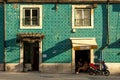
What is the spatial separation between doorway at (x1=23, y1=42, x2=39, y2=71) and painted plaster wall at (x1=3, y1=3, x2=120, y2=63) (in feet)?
2.60

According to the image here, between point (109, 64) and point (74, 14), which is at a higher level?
point (74, 14)

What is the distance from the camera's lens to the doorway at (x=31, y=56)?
42.7m

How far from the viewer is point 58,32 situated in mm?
42438

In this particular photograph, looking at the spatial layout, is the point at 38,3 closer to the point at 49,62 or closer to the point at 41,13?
the point at 41,13

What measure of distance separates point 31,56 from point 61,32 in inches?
127

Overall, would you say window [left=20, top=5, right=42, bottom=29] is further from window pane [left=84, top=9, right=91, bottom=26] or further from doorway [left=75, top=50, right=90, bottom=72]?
doorway [left=75, top=50, right=90, bottom=72]

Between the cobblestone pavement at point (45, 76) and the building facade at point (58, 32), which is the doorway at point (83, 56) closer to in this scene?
the building facade at point (58, 32)

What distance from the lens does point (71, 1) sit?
4231 cm

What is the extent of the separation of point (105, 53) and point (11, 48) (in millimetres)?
7620

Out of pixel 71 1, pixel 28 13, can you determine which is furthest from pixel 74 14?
pixel 28 13

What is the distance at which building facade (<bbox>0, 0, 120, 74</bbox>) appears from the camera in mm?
42156

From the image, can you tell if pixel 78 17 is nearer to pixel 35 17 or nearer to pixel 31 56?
pixel 35 17

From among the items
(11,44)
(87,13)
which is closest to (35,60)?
(11,44)

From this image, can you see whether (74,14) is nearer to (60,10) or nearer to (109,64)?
(60,10)
